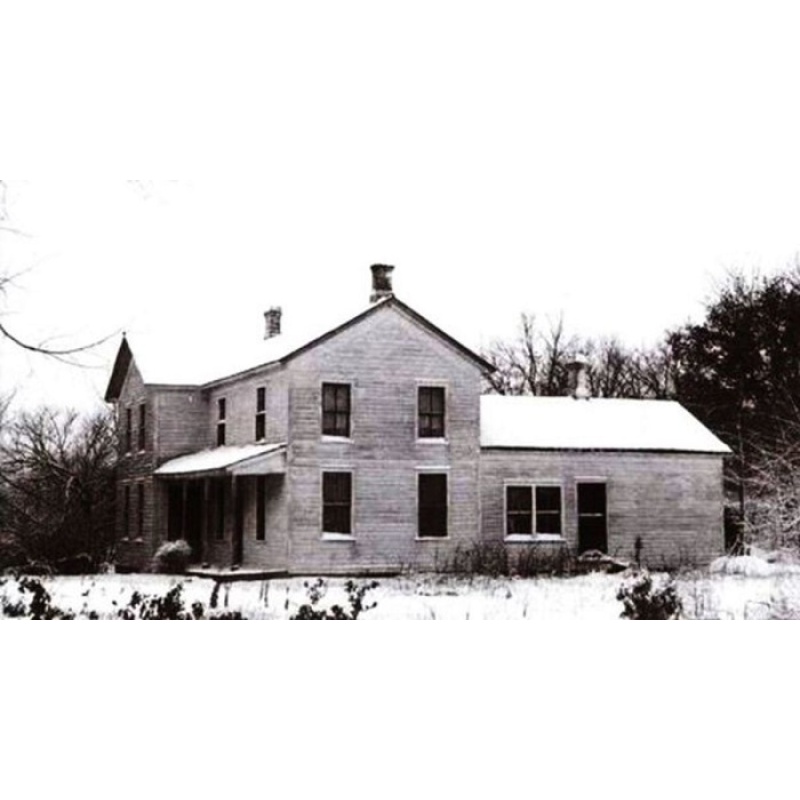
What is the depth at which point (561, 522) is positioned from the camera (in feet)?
38.1

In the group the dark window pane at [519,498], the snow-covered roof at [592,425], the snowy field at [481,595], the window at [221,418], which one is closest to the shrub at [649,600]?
the snowy field at [481,595]

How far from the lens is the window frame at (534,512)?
10734mm

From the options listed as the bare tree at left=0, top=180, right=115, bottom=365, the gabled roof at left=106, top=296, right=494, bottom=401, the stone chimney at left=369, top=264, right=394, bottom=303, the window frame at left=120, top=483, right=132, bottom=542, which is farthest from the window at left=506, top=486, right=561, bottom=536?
the bare tree at left=0, top=180, right=115, bottom=365

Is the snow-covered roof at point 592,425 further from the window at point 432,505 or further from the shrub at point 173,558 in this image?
the shrub at point 173,558

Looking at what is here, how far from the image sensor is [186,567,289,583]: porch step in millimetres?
9367

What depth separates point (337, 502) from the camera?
35.3 feet

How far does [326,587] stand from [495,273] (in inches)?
92.2

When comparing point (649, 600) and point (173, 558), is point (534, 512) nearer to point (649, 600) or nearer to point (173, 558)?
point (649, 600)

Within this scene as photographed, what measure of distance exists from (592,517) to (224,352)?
10.9 feet

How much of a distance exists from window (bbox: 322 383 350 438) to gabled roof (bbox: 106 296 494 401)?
0.47 metres

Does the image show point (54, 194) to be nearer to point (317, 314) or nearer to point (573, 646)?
point (317, 314)

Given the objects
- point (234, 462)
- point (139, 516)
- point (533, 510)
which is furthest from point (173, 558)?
point (533, 510)

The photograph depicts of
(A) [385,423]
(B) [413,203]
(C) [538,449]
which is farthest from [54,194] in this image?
(C) [538,449]

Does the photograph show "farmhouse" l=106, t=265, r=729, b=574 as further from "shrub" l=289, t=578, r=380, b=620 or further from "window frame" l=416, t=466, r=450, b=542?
"shrub" l=289, t=578, r=380, b=620
